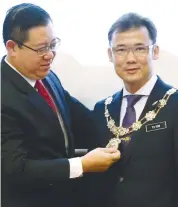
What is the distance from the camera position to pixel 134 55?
5.25ft

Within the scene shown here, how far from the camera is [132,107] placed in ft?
5.52

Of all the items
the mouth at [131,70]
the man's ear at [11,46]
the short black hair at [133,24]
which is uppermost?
the short black hair at [133,24]

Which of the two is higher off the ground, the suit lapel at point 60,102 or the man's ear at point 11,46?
the man's ear at point 11,46

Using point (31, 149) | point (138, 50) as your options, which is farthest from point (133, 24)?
point (31, 149)

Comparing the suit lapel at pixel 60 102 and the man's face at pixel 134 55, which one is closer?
the man's face at pixel 134 55

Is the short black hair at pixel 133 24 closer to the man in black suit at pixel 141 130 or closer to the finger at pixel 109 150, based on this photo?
the man in black suit at pixel 141 130

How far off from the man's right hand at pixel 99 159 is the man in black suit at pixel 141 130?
0.05 m

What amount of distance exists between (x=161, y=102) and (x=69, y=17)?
712mm

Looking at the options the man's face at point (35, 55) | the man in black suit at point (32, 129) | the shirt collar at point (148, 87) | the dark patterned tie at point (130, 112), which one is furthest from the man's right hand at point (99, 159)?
the man's face at point (35, 55)

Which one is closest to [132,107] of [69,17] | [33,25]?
[33,25]

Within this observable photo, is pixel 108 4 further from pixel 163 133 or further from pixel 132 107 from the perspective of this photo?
pixel 163 133

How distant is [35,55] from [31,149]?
34 cm

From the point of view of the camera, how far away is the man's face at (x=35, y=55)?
1.57m

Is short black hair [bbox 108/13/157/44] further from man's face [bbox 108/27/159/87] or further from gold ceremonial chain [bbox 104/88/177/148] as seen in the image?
gold ceremonial chain [bbox 104/88/177/148]
